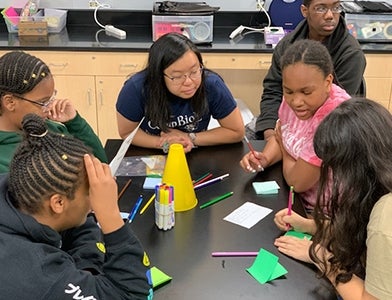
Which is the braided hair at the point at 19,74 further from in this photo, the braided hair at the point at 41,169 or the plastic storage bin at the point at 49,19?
the plastic storage bin at the point at 49,19

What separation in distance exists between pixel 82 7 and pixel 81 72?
637 mm

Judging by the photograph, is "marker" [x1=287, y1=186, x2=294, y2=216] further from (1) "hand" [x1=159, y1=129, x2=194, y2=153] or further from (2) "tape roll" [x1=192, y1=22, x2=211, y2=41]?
(2) "tape roll" [x1=192, y1=22, x2=211, y2=41]

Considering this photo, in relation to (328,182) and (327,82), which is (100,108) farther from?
(328,182)

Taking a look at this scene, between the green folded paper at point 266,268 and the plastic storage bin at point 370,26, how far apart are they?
2419mm

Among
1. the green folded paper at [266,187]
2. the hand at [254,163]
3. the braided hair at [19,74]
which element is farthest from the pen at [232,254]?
the braided hair at [19,74]

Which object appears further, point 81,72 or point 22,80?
point 81,72

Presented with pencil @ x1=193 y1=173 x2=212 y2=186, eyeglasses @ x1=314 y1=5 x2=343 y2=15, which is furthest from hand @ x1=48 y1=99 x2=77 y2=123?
eyeglasses @ x1=314 y1=5 x2=343 y2=15

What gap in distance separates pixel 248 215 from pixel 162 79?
2.48ft

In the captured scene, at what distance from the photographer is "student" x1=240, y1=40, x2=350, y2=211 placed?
166 centimetres

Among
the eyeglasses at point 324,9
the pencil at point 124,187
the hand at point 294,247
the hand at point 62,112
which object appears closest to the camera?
the hand at point 294,247

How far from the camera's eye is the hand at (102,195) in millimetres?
1105

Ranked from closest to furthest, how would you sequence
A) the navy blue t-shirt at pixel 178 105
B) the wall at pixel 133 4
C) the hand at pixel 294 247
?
1. the hand at pixel 294 247
2. the navy blue t-shirt at pixel 178 105
3. the wall at pixel 133 4

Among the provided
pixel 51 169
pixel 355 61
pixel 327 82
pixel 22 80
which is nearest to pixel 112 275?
pixel 51 169

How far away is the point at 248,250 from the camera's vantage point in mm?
1372
